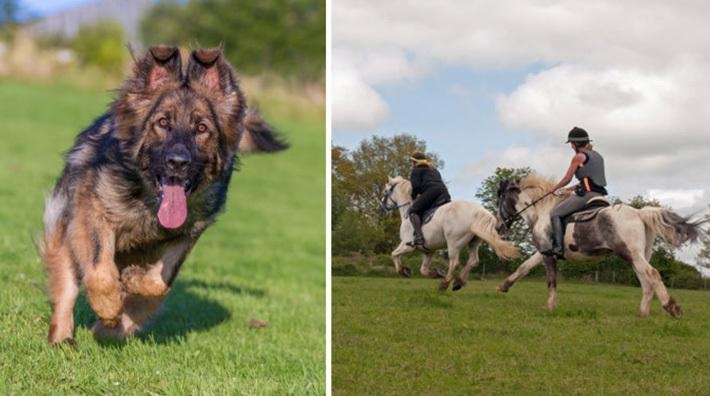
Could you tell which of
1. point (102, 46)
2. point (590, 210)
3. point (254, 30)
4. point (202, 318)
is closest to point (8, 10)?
point (102, 46)

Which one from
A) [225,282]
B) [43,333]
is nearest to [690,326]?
[43,333]

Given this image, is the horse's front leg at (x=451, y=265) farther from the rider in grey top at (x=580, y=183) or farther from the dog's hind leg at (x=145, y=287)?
the dog's hind leg at (x=145, y=287)

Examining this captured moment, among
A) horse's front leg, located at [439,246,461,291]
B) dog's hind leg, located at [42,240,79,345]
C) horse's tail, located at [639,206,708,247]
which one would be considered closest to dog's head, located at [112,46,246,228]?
dog's hind leg, located at [42,240,79,345]

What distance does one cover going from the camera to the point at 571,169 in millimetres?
6145

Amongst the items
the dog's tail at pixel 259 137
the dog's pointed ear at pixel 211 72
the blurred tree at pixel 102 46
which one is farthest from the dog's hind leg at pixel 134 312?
the blurred tree at pixel 102 46

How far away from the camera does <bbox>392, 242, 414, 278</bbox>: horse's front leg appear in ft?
21.7

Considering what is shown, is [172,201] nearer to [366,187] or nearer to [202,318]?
[366,187]

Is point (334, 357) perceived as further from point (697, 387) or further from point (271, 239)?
point (271, 239)

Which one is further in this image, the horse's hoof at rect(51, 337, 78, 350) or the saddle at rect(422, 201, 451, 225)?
the saddle at rect(422, 201, 451, 225)

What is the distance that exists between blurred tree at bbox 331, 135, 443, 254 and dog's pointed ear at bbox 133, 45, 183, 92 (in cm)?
119

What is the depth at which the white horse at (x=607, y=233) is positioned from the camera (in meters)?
5.84

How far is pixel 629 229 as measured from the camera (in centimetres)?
592

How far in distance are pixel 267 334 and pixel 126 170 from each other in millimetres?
1920

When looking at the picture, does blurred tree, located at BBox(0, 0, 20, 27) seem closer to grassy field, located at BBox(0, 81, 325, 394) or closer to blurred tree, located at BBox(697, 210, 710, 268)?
grassy field, located at BBox(0, 81, 325, 394)
